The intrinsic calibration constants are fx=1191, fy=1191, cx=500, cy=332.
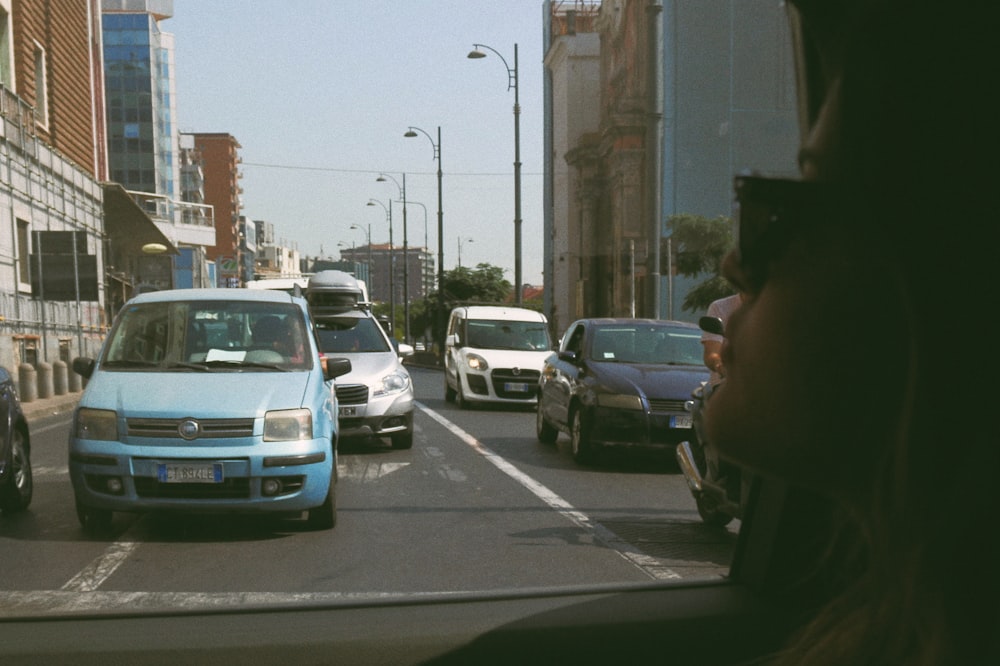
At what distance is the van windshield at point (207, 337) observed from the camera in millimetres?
7516

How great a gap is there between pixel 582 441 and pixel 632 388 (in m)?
0.77

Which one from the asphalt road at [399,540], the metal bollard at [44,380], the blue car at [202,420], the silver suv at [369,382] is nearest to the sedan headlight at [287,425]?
the blue car at [202,420]

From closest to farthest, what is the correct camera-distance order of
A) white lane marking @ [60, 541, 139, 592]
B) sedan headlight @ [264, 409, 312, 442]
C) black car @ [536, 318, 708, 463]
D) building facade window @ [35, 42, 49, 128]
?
white lane marking @ [60, 541, 139, 592] < sedan headlight @ [264, 409, 312, 442] < black car @ [536, 318, 708, 463] < building facade window @ [35, 42, 49, 128]

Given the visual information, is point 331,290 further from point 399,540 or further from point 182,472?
point 399,540

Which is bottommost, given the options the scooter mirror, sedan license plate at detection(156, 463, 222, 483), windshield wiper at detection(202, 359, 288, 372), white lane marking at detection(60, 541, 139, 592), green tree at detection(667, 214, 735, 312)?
white lane marking at detection(60, 541, 139, 592)

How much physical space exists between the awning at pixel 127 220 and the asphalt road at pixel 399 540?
20.3 metres

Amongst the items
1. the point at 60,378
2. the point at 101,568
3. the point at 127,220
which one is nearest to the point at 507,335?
the point at 60,378

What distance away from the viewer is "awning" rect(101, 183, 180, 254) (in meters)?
30.4

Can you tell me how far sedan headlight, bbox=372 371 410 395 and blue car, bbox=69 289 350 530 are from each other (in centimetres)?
436

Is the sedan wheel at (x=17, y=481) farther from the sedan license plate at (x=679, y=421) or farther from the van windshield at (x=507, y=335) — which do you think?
the van windshield at (x=507, y=335)

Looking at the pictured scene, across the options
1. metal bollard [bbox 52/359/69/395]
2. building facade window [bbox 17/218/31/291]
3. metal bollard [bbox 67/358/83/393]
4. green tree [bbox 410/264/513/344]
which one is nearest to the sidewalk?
metal bollard [bbox 52/359/69/395]

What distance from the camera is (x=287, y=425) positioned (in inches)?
288

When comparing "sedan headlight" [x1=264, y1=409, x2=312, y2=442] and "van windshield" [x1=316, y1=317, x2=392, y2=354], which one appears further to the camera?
"van windshield" [x1=316, y1=317, x2=392, y2=354]

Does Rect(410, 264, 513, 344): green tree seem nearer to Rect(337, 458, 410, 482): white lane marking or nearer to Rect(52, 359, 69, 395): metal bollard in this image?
Rect(52, 359, 69, 395): metal bollard
